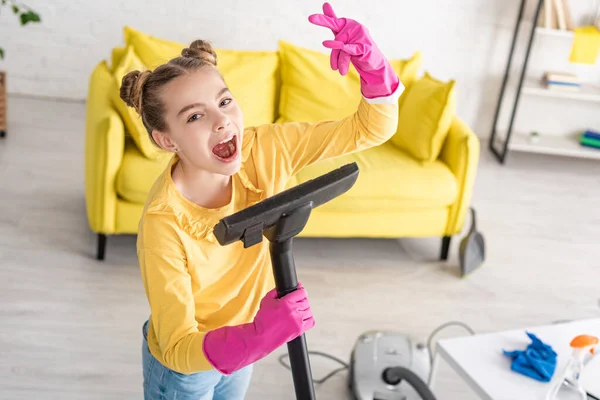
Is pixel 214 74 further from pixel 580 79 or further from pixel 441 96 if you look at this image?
pixel 580 79

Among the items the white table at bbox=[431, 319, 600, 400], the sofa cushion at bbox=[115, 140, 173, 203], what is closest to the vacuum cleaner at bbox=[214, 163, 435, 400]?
the white table at bbox=[431, 319, 600, 400]

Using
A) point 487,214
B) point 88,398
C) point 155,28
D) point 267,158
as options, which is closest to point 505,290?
point 487,214

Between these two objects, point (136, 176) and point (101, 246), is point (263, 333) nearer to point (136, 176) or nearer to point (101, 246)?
point (136, 176)

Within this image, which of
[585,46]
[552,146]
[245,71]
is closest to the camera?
[245,71]

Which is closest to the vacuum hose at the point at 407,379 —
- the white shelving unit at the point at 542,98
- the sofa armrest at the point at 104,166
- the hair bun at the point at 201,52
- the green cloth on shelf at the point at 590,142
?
the hair bun at the point at 201,52

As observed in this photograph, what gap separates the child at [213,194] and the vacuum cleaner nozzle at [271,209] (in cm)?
13

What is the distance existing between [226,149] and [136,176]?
1.51 metres

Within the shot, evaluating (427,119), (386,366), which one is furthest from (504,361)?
(427,119)

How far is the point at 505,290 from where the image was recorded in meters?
2.90

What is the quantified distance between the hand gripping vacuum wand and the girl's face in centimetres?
21

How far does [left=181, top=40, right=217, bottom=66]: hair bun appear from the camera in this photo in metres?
1.21

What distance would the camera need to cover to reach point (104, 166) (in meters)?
2.58

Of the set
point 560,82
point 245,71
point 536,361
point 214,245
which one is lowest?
point 536,361

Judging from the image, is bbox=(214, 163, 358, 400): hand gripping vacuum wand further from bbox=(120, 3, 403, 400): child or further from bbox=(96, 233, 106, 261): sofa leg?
bbox=(96, 233, 106, 261): sofa leg
